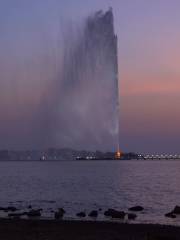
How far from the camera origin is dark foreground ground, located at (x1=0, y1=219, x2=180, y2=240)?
22.0 metres

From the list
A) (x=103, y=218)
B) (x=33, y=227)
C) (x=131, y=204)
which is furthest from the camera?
(x=131, y=204)

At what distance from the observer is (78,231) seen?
24.5 m

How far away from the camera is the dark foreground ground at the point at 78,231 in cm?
2196

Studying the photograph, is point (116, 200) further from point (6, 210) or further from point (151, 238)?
point (151, 238)

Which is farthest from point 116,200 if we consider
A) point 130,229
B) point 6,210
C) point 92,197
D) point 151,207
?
point 130,229

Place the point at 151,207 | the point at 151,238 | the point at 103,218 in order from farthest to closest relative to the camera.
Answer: the point at 151,207 < the point at 103,218 < the point at 151,238

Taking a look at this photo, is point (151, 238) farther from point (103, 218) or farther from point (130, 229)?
point (103, 218)

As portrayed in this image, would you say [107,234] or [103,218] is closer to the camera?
[107,234]

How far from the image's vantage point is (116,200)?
4991cm

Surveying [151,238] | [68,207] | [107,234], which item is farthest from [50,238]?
[68,207]

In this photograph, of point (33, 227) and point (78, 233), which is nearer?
point (78, 233)

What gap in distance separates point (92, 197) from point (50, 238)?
32.6m

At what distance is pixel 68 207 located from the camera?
42.3m

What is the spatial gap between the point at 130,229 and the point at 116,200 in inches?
965
